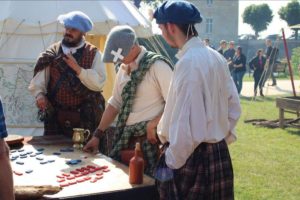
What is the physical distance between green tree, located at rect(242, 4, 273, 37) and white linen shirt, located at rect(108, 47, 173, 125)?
188ft

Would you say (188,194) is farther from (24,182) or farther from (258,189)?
(258,189)

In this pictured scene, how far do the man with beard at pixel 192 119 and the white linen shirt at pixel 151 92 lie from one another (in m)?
0.61

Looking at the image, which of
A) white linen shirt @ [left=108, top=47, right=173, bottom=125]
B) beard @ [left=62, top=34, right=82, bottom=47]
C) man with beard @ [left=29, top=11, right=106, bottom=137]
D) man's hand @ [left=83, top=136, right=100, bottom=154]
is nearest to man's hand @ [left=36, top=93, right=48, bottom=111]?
man with beard @ [left=29, top=11, right=106, bottom=137]

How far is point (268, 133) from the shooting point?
27.2ft

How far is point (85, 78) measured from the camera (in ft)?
12.9

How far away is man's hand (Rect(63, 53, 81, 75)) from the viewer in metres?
3.89

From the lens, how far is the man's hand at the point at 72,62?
3.89 meters

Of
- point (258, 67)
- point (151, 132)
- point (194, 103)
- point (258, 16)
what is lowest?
point (258, 67)

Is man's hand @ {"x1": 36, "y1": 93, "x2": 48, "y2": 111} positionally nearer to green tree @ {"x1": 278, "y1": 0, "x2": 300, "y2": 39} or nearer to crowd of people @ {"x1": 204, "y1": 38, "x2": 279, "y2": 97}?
crowd of people @ {"x1": 204, "y1": 38, "x2": 279, "y2": 97}

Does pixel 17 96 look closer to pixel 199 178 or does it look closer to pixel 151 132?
pixel 151 132

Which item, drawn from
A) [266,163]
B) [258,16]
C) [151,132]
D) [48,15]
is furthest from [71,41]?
[258,16]

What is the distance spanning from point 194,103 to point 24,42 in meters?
4.68

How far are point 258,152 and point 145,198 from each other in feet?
15.0

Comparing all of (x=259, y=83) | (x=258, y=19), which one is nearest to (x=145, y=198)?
(x=259, y=83)
